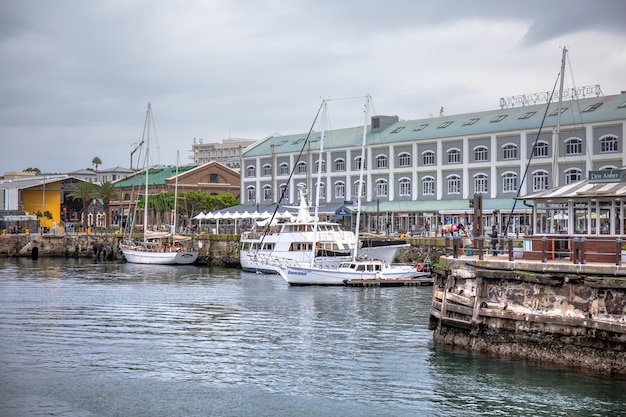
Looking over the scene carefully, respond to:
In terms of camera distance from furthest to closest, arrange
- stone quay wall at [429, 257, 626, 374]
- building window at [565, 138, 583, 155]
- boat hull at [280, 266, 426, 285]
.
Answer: building window at [565, 138, 583, 155] → boat hull at [280, 266, 426, 285] → stone quay wall at [429, 257, 626, 374]

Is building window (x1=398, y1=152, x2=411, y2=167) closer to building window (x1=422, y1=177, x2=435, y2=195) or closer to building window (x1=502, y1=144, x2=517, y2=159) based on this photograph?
building window (x1=422, y1=177, x2=435, y2=195)

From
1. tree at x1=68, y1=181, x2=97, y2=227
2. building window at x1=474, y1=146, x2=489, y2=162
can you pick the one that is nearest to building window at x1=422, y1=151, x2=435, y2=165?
building window at x1=474, y1=146, x2=489, y2=162

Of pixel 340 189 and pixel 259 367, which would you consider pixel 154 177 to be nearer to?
pixel 340 189

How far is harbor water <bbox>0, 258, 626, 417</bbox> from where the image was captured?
24938 mm

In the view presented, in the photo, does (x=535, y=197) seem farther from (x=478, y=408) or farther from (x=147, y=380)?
(x=147, y=380)

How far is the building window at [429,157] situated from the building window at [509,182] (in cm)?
933

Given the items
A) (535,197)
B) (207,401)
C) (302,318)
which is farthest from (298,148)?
(207,401)

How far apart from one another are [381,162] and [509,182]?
17.8 metres

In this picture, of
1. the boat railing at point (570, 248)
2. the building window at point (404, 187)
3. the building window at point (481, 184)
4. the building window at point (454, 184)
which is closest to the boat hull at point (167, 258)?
the building window at point (404, 187)

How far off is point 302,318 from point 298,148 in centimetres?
6543

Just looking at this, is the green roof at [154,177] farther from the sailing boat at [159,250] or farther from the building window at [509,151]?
the building window at [509,151]

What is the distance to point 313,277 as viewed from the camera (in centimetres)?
6191

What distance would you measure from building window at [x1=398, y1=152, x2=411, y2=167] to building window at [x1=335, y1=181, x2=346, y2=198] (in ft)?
28.1

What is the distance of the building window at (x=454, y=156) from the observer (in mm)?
91812
